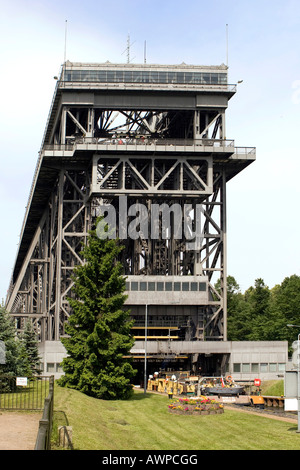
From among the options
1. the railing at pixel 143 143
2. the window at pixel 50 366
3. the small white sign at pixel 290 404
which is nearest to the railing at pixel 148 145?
the railing at pixel 143 143

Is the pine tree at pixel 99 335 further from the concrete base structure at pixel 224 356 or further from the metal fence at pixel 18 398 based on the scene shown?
the concrete base structure at pixel 224 356

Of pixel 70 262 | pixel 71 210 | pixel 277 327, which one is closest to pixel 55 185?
pixel 71 210

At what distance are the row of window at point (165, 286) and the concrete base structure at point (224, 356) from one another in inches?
263

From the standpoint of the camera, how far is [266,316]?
13438cm

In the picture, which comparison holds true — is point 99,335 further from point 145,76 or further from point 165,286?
point 145,76

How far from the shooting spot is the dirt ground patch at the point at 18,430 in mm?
20312

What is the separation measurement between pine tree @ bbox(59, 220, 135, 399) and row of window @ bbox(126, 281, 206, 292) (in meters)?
29.8

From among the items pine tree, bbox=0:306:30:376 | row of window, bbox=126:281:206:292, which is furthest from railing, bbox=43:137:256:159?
pine tree, bbox=0:306:30:376

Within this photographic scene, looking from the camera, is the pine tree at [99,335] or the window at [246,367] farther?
the window at [246,367]

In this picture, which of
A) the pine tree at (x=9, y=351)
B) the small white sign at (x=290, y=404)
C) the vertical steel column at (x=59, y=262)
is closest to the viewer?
the small white sign at (x=290, y=404)

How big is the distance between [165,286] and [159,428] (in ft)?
147

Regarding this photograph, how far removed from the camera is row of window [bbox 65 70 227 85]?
266 feet

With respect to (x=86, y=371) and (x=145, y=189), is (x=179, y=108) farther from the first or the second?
(x=86, y=371)
